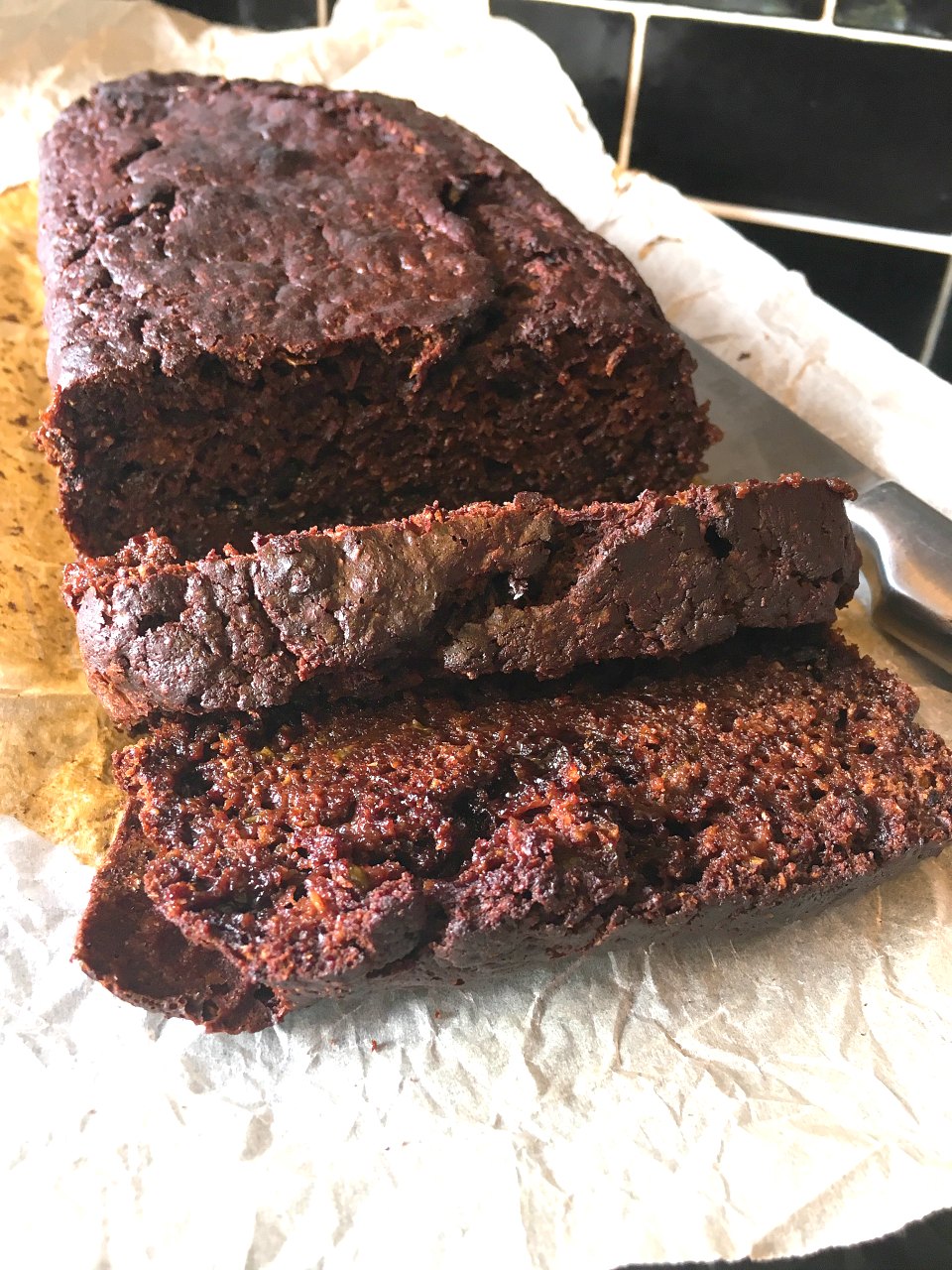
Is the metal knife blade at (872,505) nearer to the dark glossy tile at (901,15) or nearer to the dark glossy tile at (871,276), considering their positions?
the dark glossy tile at (871,276)

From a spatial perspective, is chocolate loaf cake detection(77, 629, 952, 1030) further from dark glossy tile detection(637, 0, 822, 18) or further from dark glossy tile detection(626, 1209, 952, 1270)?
dark glossy tile detection(637, 0, 822, 18)

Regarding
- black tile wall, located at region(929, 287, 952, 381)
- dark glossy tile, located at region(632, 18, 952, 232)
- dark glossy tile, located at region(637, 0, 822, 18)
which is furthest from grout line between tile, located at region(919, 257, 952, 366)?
dark glossy tile, located at region(637, 0, 822, 18)

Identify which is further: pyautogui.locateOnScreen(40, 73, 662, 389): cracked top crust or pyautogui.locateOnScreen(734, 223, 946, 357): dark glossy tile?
pyautogui.locateOnScreen(734, 223, 946, 357): dark glossy tile

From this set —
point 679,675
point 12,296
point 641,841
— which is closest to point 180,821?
point 641,841

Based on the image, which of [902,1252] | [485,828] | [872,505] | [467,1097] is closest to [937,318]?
[872,505]

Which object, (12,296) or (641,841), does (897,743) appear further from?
(12,296)

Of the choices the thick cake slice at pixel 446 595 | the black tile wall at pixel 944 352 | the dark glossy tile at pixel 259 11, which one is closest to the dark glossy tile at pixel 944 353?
the black tile wall at pixel 944 352
